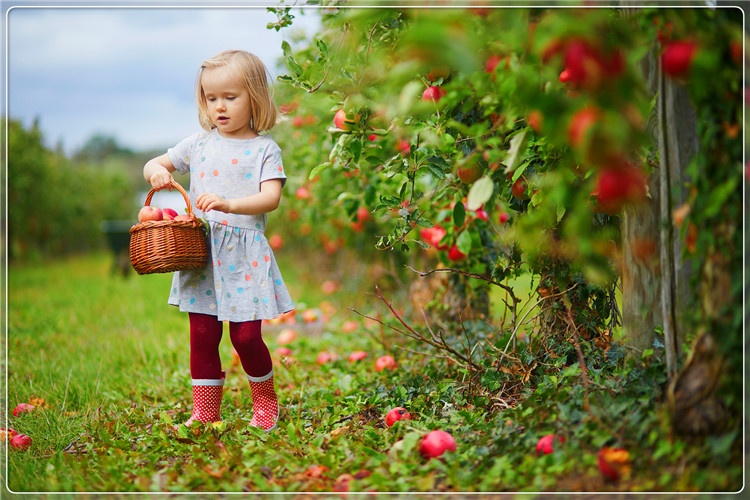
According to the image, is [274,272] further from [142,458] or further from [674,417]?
[674,417]

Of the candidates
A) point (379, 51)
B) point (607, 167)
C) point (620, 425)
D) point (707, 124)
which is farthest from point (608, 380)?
point (379, 51)

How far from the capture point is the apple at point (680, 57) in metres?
1.37

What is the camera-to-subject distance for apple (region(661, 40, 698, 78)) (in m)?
1.37

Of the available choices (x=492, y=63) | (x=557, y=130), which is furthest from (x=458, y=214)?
(x=557, y=130)

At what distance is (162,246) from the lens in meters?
2.18

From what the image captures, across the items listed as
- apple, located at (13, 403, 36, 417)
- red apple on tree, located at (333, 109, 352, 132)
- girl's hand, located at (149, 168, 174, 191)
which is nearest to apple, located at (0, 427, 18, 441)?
apple, located at (13, 403, 36, 417)

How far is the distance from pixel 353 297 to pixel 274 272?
3.16m

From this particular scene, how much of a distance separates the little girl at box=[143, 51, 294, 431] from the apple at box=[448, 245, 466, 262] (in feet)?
3.13

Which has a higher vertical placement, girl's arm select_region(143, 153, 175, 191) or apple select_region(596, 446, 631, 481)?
girl's arm select_region(143, 153, 175, 191)

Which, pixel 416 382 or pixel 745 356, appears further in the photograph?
pixel 416 382

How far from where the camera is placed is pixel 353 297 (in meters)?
5.59

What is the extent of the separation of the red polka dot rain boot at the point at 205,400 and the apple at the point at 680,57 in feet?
6.01

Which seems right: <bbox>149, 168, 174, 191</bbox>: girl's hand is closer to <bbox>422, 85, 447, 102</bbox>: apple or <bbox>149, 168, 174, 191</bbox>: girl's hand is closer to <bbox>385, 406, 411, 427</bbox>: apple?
<bbox>422, 85, 447, 102</bbox>: apple

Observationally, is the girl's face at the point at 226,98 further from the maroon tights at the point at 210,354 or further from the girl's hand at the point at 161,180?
the maroon tights at the point at 210,354
